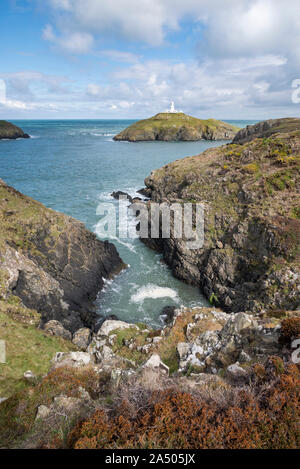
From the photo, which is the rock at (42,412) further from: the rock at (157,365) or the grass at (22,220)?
the grass at (22,220)

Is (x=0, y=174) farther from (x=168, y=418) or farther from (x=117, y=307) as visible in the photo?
(x=168, y=418)

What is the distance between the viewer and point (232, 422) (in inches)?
308

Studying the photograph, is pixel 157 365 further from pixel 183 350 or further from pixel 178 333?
pixel 178 333

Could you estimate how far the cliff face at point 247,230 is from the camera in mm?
28328

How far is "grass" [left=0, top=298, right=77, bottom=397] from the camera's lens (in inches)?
622

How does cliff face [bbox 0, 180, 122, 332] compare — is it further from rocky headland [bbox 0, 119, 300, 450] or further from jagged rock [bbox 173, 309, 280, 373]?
jagged rock [bbox 173, 309, 280, 373]

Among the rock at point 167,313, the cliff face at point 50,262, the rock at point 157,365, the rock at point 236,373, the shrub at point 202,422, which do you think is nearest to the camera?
the shrub at point 202,422

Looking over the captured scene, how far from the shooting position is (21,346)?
18.5m

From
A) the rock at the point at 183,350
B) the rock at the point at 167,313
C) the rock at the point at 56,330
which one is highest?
the rock at the point at 183,350

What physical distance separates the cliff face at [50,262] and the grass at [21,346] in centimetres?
240

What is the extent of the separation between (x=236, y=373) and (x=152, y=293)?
23368 mm

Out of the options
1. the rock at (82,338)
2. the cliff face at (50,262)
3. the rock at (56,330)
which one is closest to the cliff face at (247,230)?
the cliff face at (50,262)

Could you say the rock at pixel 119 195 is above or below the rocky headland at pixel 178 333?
above
